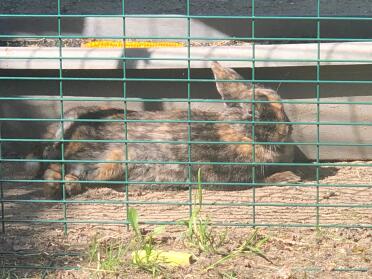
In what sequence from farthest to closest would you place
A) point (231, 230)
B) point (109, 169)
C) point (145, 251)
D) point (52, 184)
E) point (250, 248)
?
1. point (109, 169)
2. point (52, 184)
3. point (231, 230)
4. point (250, 248)
5. point (145, 251)

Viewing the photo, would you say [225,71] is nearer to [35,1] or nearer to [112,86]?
[112,86]

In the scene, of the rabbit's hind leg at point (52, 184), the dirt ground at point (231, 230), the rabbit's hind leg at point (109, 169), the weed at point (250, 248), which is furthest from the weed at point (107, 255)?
the rabbit's hind leg at point (109, 169)

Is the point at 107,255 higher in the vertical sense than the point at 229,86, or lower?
lower

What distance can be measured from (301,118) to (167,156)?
115 centimetres

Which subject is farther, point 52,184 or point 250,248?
point 52,184

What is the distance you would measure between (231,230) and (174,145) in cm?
153

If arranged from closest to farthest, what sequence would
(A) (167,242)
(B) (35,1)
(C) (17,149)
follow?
(A) (167,242) → (C) (17,149) → (B) (35,1)

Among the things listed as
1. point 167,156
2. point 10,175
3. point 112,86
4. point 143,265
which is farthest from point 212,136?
point 143,265

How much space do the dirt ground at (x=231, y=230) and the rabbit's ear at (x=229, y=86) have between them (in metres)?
0.78

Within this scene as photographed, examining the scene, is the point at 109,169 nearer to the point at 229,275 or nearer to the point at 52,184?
the point at 52,184

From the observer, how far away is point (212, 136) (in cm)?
620

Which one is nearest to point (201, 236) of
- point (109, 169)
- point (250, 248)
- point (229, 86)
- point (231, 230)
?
point (250, 248)

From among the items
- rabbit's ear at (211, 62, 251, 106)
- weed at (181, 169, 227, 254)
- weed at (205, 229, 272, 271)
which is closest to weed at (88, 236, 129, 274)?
weed at (181, 169, 227, 254)

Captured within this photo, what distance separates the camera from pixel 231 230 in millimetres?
4758
